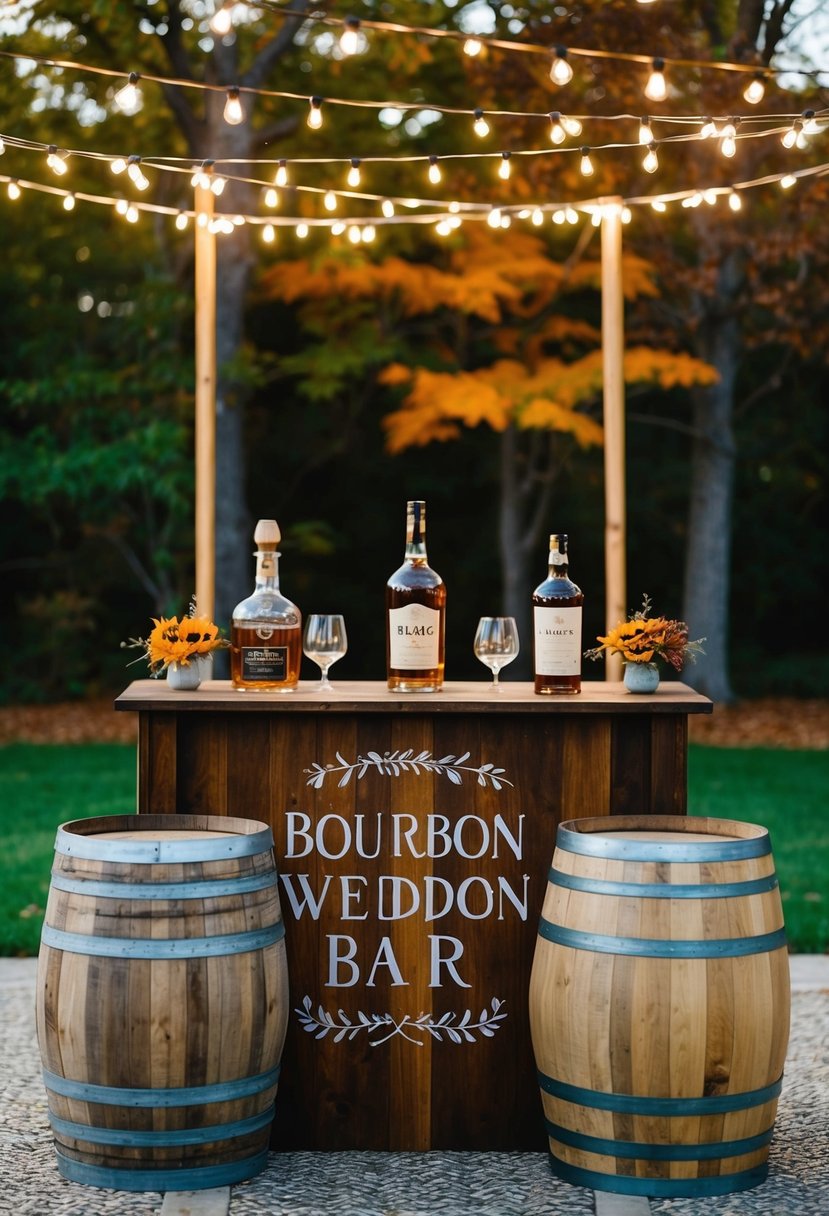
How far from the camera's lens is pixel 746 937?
9.76ft

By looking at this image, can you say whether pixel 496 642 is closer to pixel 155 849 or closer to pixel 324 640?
pixel 324 640

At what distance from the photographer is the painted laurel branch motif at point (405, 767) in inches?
132

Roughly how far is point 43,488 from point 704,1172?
9.48 metres

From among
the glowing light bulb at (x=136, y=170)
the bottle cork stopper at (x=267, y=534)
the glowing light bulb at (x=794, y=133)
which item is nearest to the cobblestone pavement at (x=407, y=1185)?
the bottle cork stopper at (x=267, y=534)

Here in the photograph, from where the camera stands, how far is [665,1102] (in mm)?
2963

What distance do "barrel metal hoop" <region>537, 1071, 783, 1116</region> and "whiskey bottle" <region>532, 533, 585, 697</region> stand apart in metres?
0.88

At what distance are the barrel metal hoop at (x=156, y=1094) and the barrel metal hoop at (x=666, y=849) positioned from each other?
84 centimetres

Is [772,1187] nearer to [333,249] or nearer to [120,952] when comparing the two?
[120,952]

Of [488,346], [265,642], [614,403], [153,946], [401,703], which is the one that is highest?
[488,346]

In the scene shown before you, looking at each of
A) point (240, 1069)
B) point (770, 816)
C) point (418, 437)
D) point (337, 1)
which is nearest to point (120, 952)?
point (240, 1069)

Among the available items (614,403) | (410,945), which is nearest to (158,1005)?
(410,945)

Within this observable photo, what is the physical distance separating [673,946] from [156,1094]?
106cm

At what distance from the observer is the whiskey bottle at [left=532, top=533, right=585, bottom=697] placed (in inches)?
132

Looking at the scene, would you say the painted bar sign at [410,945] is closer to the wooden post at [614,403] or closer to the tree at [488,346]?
the wooden post at [614,403]
